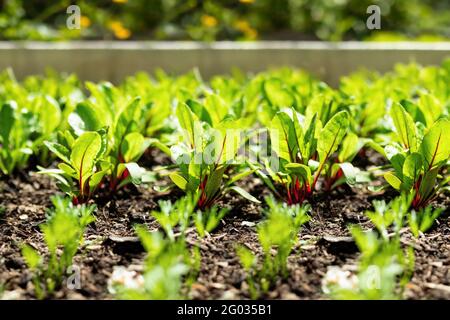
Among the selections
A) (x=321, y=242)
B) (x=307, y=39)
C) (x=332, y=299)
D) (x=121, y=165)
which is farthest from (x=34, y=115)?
(x=307, y=39)

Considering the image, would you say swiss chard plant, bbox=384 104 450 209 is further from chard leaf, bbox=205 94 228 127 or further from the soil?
chard leaf, bbox=205 94 228 127

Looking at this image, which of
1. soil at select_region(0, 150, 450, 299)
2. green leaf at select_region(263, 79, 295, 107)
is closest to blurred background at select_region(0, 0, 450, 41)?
green leaf at select_region(263, 79, 295, 107)

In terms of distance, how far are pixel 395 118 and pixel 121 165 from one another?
112cm

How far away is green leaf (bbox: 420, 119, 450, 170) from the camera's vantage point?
249cm

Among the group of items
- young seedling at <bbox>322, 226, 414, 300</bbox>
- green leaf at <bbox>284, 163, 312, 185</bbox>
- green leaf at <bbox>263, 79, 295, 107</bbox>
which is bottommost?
young seedling at <bbox>322, 226, 414, 300</bbox>

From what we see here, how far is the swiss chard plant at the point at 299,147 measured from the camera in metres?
2.63

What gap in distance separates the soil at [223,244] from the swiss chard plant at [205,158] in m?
0.13

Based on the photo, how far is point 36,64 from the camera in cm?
632

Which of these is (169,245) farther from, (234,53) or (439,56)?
(439,56)

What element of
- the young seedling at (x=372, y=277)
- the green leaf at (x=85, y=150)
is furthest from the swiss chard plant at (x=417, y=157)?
the green leaf at (x=85, y=150)

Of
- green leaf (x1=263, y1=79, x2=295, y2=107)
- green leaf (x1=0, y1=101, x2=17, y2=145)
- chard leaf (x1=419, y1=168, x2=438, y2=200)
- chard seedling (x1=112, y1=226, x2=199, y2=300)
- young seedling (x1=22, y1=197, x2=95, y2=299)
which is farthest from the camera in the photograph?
green leaf (x1=263, y1=79, x2=295, y2=107)

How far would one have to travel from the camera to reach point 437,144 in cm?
251

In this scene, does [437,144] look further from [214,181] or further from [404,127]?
[214,181]

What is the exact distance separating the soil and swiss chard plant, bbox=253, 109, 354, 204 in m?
0.14
